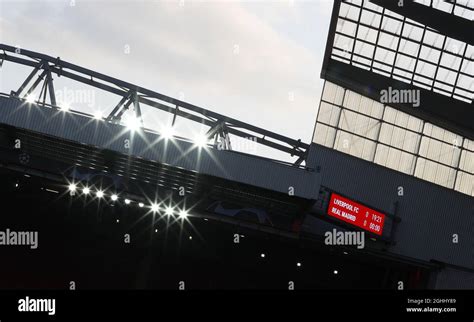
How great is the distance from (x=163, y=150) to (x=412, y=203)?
20.1 m

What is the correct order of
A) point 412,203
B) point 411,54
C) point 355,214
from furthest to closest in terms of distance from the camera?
point 412,203, point 411,54, point 355,214

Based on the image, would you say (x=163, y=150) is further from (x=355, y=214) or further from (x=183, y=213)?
(x=355, y=214)

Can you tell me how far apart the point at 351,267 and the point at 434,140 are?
36.2 feet

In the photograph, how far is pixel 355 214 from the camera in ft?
141

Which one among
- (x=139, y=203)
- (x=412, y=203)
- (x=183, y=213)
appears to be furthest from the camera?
(x=412, y=203)

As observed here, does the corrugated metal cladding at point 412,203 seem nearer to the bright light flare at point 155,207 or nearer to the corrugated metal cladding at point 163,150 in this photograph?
the corrugated metal cladding at point 163,150

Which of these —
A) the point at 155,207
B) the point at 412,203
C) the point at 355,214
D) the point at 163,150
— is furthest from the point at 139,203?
the point at 412,203

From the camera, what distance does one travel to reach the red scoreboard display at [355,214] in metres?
42.4

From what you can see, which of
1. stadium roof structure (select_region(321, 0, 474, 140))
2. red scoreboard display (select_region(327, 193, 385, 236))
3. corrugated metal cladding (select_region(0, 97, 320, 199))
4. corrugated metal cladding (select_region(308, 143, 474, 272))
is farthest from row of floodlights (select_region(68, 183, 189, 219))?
stadium roof structure (select_region(321, 0, 474, 140))

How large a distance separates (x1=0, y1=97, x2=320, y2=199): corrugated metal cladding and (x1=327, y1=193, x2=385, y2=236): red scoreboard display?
5.37 metres

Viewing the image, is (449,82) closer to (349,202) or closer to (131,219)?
(349,202)

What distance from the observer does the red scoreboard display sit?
139 ft

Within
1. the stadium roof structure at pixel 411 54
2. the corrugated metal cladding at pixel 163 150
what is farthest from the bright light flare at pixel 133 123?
the stadium roof structure at pixel 411 54

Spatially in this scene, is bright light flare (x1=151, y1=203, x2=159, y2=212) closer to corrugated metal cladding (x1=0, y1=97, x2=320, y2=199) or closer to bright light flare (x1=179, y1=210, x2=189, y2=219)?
bright light flare (x1=179, y1=210, x2=189, y2=219)
